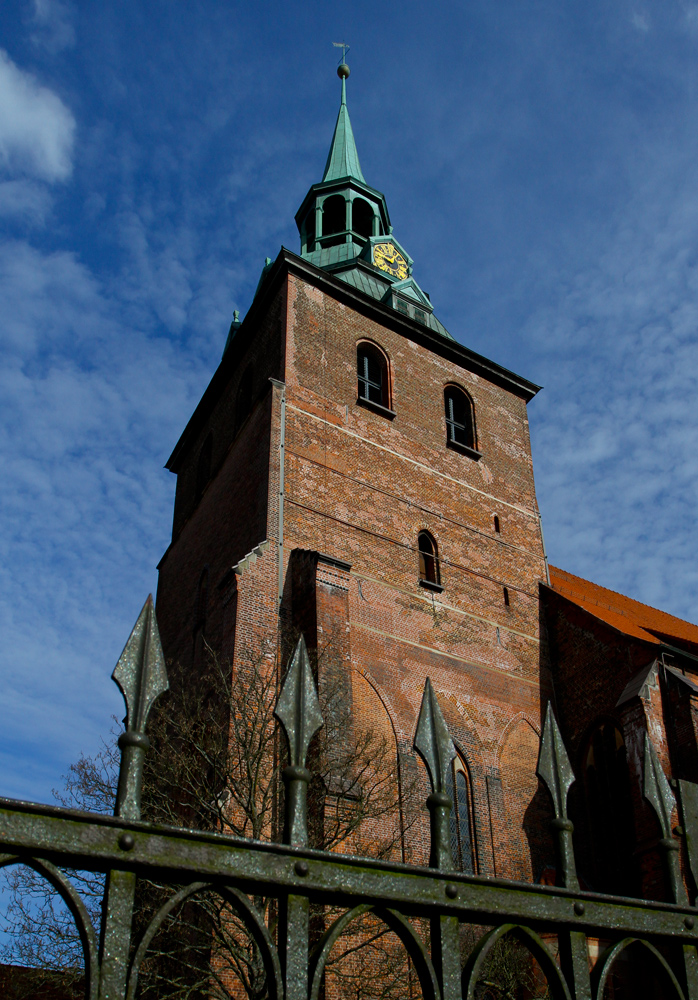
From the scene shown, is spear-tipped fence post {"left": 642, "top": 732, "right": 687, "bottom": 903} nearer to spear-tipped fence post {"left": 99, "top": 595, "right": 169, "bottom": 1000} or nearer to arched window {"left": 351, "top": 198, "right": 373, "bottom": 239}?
spear-tipped fence post {"left": 99, "top": 595, "right": 169, "bottom": 1000}

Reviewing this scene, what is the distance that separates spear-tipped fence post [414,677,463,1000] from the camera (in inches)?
90.3

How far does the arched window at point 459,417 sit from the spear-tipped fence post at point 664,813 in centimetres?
1644

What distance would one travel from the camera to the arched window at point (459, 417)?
1967cm

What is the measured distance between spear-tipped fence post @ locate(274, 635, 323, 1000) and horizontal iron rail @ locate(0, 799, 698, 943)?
2.3 inches

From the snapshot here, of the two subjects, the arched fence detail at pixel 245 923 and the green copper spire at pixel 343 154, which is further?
the green copper spire at pixel 343 154

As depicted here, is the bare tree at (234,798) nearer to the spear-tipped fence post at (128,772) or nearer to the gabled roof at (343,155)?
the spear-tipped fence post at (128,772)

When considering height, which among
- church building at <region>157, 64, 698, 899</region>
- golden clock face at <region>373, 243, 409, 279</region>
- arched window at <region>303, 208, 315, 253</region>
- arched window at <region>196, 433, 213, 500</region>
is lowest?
church building at <region>157, 64, 698, 899</region>

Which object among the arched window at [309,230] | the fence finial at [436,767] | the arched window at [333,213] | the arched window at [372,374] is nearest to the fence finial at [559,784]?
the fence finial at [436,767]

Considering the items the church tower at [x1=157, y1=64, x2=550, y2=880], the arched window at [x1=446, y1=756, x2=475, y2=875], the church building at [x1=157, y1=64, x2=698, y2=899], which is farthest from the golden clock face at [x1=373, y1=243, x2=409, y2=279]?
the arched window at [x1=446, y1=756, x2=475, y2=875]

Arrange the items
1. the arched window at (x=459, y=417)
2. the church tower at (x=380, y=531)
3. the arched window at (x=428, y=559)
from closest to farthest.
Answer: the church tower at (x=380, y=531) → the arched window at (x=428, y=559) → the arched window at (x=459, y=417)

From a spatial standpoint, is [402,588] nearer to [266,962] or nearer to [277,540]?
[277,540]

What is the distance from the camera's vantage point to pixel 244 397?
19547mm

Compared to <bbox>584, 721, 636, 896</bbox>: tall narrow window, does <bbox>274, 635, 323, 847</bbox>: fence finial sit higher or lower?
lower

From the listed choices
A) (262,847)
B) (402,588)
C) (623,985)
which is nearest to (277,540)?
(402,588)
